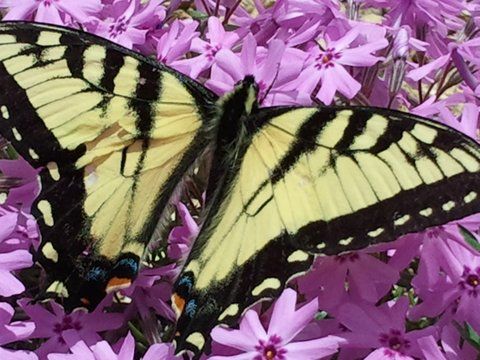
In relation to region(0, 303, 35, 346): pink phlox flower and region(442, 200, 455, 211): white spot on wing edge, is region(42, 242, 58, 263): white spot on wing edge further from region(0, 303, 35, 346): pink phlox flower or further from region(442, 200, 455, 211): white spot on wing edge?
region(442, 200, 455, 211): white spot on wing edge

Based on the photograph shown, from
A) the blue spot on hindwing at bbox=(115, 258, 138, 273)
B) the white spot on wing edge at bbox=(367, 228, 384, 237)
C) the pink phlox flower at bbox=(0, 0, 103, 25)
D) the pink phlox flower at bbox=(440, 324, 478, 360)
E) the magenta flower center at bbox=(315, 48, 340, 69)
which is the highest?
the pink phlox flower at bbox=(0, 0, 103, 25)

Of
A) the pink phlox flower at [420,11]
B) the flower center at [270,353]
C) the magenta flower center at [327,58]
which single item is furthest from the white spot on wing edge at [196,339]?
the pink phlox flower at [420,11]

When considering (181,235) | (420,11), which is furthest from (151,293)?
(420,11)

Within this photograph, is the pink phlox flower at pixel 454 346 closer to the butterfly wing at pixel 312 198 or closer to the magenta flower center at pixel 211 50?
the butterfly wing at pixel 312 198

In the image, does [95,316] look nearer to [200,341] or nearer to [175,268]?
[175,268]

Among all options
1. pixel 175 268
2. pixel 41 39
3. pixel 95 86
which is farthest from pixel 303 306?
pixel 41 39

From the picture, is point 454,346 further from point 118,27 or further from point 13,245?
point 118,27

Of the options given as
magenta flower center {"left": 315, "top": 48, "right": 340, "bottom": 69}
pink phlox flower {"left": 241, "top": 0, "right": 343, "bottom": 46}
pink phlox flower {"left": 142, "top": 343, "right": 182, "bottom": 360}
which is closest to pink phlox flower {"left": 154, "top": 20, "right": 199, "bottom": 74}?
pink phlox flower {"left": 241, "top": 0, "right": 343, "bottom": 46}
